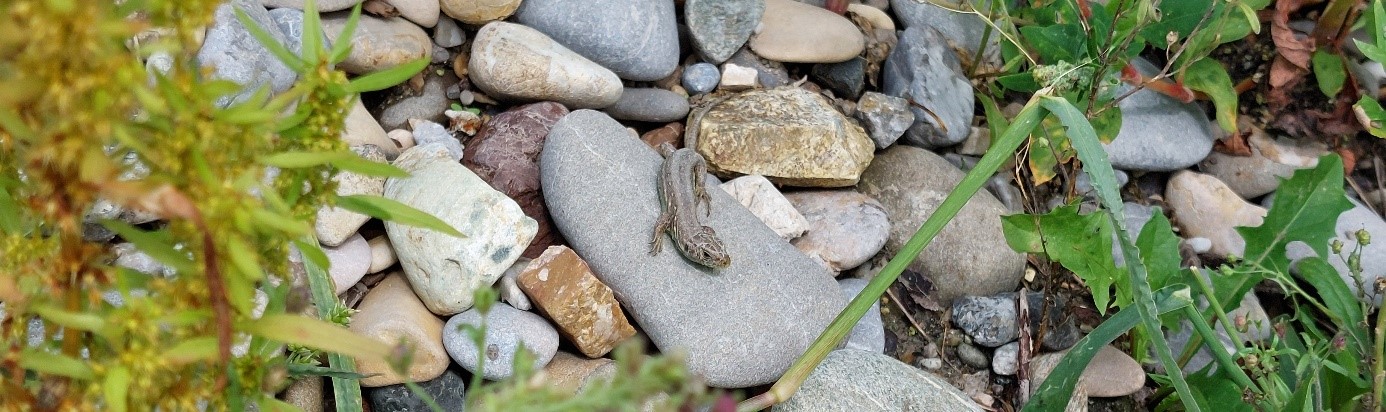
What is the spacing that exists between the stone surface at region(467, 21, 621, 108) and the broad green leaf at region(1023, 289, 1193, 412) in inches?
68.4

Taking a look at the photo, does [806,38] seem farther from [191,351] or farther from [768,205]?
[191,351]

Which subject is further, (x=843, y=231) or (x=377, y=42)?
(x=843, y=231)

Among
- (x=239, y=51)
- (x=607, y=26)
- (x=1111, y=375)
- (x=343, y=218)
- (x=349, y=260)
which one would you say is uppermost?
(x=239, y=51)

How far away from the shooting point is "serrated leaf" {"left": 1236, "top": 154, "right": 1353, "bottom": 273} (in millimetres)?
3053

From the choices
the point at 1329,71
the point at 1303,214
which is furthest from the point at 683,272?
the point at 1329,71

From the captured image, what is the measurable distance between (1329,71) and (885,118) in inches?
70.4

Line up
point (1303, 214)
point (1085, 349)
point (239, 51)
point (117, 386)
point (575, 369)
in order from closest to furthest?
point (117, 386) → point (1085, 349) → point (239, 51) → point (575, 369) → point (1303, 214)

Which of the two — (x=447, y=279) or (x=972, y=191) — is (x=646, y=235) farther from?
(x=972, y=191)

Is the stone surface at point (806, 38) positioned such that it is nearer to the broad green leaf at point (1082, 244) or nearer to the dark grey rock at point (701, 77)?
the dark grey rock at point (701, 77)

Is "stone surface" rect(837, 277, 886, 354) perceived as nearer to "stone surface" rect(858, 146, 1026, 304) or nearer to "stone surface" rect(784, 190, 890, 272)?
"stone surface" rect(784, 190, 890, 272)

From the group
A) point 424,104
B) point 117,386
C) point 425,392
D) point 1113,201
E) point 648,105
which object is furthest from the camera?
point 648,105

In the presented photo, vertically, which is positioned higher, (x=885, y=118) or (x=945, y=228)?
(x=885, y=118)

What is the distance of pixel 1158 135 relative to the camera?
4000mm

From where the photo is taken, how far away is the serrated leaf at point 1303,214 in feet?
10.0
